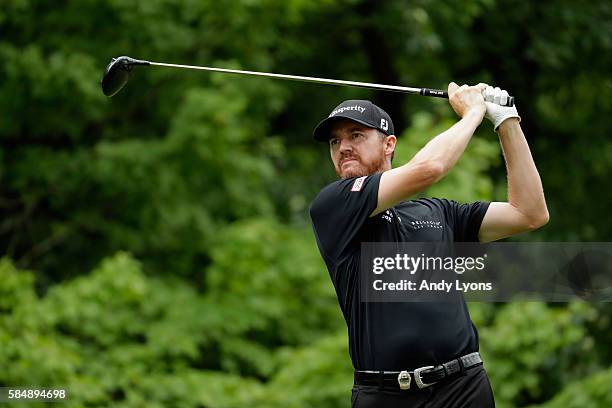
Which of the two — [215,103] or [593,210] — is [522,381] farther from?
[593,210]

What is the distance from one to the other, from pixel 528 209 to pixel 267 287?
5.86 metres

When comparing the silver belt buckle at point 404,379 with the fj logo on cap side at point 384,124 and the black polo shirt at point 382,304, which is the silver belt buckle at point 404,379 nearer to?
the black polo shirt at point 382,304

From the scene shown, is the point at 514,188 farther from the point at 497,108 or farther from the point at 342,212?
the point at 342,212

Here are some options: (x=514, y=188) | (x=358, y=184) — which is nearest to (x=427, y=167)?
(x=358, y=184)

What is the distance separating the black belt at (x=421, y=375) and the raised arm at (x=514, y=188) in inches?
22.7

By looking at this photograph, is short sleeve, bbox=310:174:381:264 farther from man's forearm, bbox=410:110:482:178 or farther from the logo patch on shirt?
man's forearm, bbox=410:110:482:178

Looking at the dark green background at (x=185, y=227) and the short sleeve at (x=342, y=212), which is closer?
the short sleeve at (x=342, y=212)

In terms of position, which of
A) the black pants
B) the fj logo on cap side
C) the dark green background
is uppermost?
the dark green background

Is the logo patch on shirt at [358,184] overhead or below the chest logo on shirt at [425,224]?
overhead

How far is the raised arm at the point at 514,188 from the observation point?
13.6 feet

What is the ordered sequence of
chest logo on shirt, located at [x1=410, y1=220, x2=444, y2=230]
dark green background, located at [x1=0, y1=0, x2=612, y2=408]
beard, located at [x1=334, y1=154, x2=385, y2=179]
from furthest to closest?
dark green background, located at [x1=0, y1=0, x2=612, y2=408] → beard, located at [x1=334, y1=154, x2=385, y2=179] → chest logo on shirt, located at [x1=410, y1=220, x2=444, y2=230]

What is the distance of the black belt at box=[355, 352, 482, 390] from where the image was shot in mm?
4055

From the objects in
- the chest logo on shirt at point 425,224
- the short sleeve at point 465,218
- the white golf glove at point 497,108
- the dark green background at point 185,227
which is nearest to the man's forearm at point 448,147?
the white golf glove at point 497,108

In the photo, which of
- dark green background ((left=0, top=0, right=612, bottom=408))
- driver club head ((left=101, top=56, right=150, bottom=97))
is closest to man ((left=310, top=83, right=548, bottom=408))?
driver club head ((left=101, top=56, right=150, bottom=97))
